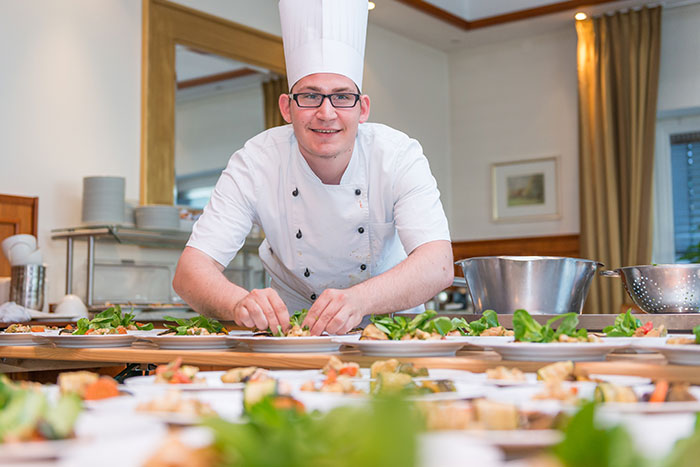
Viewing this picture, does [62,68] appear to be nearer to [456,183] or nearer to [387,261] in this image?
[387,261]

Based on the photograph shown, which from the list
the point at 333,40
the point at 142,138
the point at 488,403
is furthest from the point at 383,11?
the point at 488,403

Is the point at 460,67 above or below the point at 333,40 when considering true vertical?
above

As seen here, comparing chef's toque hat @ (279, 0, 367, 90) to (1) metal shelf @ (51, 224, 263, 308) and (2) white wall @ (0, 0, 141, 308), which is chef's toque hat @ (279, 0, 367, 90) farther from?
(2) white wall @ (0, 0, 141, 308)

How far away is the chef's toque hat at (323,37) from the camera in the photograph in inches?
86.9

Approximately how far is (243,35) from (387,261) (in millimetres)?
3262

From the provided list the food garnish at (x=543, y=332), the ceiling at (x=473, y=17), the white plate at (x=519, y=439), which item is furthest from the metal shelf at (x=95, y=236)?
the white plate at (x=519, y=439)

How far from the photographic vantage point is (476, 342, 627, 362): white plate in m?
1.12

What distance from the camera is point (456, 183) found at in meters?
7.31

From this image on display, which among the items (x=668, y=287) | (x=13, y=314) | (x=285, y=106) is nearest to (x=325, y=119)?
(x=285, y=106)

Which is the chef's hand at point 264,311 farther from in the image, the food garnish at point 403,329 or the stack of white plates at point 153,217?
the stack of white plates at point 153,217

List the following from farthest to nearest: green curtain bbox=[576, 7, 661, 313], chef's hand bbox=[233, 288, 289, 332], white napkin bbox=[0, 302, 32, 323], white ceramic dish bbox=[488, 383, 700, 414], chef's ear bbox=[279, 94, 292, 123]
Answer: green curtain bbox=[576, 7, 661, 313]
white napkin bbox=[0, 302, 32, 323]
chef's ear bbox=[279, 94, 292, 123]
chef's hand bbox=[233, 288, 289, 332]
white ceramic dish bbox=[488, 383, 700, 414]

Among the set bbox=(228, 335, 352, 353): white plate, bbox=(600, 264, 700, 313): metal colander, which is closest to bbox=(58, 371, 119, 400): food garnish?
bbox=(228, 335, 352, 353): white plate

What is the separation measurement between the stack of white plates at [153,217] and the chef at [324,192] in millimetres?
1848

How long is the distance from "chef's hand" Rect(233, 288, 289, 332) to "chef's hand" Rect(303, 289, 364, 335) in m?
0.05
